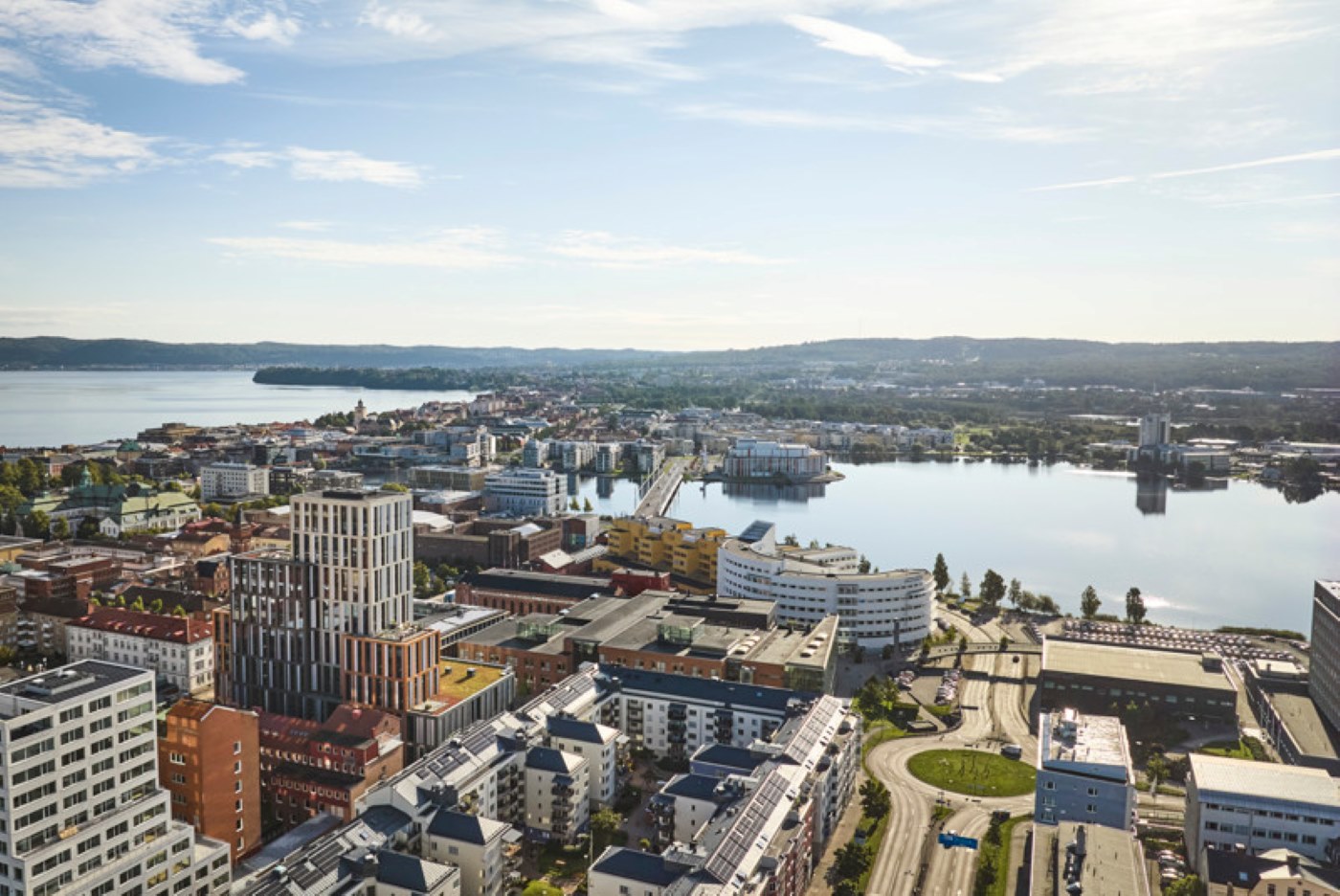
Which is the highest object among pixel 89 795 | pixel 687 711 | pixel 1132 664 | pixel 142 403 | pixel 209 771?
pixel 89 795

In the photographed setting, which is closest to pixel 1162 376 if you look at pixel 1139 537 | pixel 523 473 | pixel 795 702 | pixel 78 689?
pixel 1139 537

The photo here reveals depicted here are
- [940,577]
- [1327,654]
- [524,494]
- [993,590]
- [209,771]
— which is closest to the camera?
[209,771]

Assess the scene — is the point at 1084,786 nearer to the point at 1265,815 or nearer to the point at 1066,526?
the point at 1265,815

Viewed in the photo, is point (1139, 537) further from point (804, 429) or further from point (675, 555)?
point (804, 429)

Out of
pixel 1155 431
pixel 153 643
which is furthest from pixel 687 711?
pixel 1155 431

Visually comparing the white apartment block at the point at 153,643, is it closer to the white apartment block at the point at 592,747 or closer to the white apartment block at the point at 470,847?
the white apartment block at the point at 592,747

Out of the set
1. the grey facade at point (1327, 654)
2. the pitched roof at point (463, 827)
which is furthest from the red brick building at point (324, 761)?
the grey facade at point (1327, 654)

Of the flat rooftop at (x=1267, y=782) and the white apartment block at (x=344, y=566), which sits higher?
the white apartment block at (x=344, y=566)
